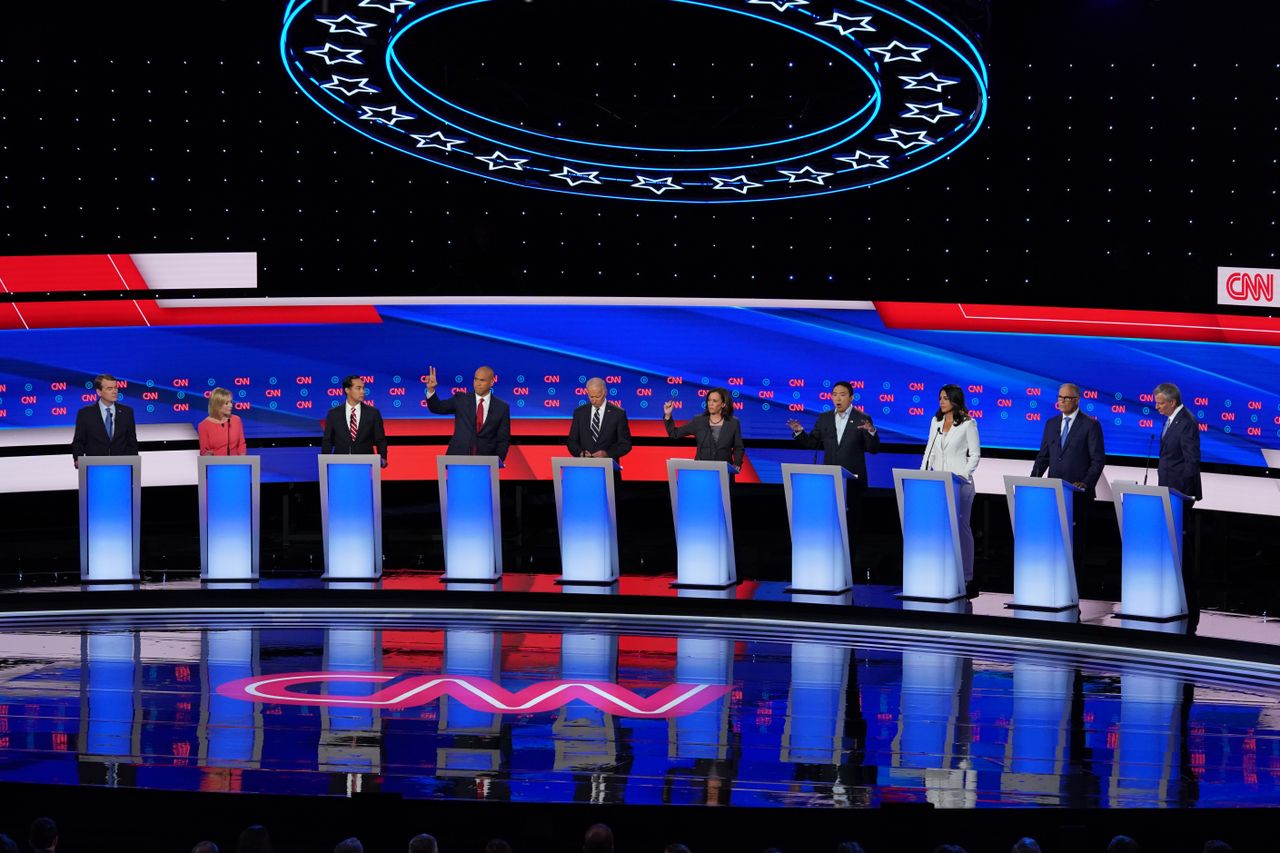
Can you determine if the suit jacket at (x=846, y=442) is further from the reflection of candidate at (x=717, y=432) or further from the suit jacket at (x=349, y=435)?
the suit jacket at (x=349, y=435)

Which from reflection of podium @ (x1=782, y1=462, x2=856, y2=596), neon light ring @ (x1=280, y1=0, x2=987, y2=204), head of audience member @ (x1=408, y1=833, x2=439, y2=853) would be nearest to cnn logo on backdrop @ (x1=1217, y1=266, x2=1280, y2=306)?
neon light ring @ (x1=280, y1=0, x2=987, y2=204)

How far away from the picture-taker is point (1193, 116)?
A: 9219mm

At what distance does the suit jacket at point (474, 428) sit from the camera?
815 cm

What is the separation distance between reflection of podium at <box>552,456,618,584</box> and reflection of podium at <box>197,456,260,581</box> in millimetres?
1763

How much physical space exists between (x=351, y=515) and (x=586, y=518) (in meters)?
1.36

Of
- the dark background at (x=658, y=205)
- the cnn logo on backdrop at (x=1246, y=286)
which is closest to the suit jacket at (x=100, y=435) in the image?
the dark background at (x=658, y=205)

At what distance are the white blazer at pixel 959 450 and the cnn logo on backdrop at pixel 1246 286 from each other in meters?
2.93

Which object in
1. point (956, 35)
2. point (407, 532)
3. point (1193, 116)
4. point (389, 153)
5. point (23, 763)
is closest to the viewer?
point (23, 763)

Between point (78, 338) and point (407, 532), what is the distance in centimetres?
283

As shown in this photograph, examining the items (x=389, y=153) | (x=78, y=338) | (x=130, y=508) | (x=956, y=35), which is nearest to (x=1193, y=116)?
(x=956, y=35)

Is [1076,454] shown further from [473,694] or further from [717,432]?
[473,694]

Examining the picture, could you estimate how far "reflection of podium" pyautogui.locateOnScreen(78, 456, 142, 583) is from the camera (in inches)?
301

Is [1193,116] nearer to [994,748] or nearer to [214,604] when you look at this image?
[994,748]

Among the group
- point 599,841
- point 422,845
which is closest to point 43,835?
point 422,845
